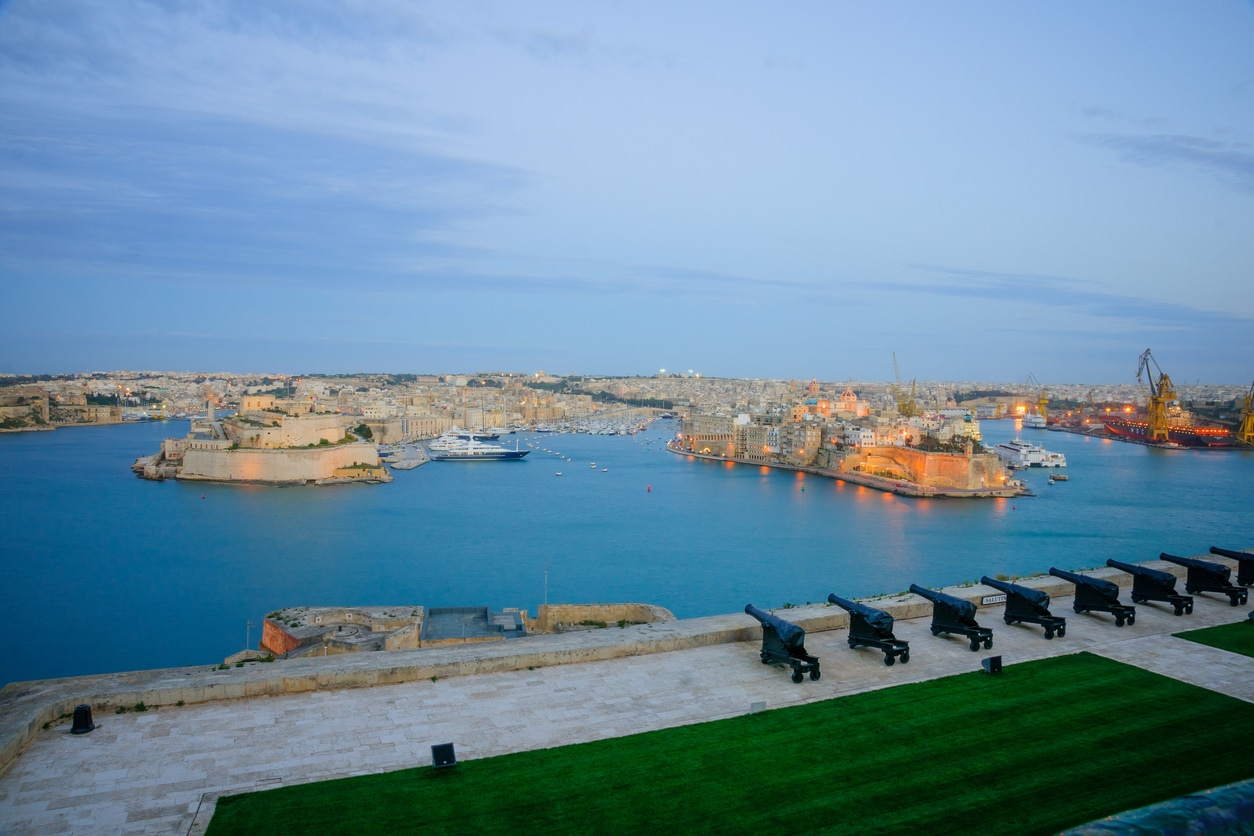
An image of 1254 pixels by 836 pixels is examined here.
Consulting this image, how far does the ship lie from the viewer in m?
37.7

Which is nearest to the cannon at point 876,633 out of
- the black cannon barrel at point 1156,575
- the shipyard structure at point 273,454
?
the black cannon barrel at point 1156,575

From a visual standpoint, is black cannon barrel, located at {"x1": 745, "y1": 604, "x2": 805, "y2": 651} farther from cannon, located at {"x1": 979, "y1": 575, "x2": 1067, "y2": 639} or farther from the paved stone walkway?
cannon, located at {"x1": 979, "y1": 575, "x2": 1067, "y2": 639}

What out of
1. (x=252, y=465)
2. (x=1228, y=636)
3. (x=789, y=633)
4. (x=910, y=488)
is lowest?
(x=910, y=488)

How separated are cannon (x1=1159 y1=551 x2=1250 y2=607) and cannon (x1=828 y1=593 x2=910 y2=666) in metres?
2.63

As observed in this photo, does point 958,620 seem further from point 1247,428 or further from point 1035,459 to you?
point 1247,428

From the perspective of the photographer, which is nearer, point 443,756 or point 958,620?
point 443,756

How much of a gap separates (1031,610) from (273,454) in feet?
93.8

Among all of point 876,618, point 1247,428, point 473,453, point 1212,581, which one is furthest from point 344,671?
point 1247,428

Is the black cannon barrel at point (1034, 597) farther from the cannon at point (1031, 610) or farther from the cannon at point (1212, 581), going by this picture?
the cannon at point (1212, 581)

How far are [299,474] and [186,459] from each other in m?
4.21

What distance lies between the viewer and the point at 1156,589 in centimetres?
518

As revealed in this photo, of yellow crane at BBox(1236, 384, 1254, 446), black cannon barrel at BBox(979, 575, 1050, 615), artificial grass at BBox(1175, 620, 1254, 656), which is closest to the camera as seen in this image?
artificial grass at BBox(1175, 620, 1254, 656)

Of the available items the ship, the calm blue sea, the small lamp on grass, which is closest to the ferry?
the calm blue sea

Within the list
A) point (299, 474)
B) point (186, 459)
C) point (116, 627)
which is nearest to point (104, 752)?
point (116, 627)
